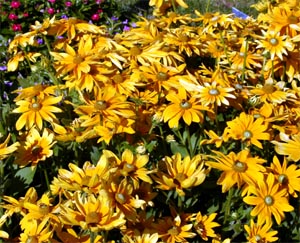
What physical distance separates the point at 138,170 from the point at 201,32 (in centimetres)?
112

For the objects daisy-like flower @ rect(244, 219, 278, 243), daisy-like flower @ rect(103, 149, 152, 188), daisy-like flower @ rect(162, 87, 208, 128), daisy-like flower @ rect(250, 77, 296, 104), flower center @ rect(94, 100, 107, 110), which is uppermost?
flower center @ rect(94, 100, 107, 110)

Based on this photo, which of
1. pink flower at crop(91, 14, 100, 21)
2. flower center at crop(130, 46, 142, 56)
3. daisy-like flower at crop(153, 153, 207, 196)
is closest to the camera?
daisy-like flower at crop(153, 153, 207, 196)

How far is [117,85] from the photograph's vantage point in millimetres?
1866

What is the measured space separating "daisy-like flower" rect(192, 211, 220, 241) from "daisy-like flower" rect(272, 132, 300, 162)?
0.27 meters

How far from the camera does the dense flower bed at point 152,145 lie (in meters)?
1.50

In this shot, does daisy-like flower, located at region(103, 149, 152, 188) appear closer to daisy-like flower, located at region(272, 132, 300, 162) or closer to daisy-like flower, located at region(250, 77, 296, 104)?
daisy-like flower, located at region(272, 132, 300, 162)

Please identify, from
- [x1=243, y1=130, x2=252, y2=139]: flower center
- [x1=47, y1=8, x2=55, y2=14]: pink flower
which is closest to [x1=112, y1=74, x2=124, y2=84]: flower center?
[x1=243, y1=130, x2=252, y2=139]: flower center

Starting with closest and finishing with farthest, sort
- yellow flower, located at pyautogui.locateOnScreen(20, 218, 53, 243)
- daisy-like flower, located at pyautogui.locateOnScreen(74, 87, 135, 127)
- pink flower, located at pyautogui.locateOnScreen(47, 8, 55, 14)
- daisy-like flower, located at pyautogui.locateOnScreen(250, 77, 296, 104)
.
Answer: yellow flower, located at pyautogui.locateOnScreen(20, 218, 53, 243) < daisy-like flower, located at pyautogui.locateOnScreen(74, 87, 135, 127) < daisy-like flower, located at pyautogui.locateOnScreen(250, 77, 296, 104) < pink flower, located at pyautogui.locateOnScreen(47, 8, 55, 14)

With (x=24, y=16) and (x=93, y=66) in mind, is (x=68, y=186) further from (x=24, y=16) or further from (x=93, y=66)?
(x=24, y=16)

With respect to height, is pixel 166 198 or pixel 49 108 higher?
pixel 49 108

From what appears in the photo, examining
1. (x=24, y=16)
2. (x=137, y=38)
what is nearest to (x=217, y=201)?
(x=137, y=38)

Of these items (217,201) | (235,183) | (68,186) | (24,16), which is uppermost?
(68,186)

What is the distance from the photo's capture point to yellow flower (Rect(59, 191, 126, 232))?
1.31 meters

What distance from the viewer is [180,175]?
1.59 metres
